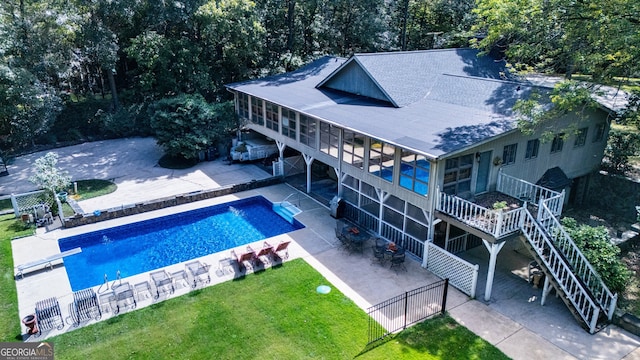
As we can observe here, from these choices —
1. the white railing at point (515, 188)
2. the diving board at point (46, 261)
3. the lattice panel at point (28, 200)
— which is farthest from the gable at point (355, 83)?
the lattice panel at point (28, 200)

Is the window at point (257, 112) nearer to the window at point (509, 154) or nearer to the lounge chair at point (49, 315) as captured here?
the window at point (509, 154)

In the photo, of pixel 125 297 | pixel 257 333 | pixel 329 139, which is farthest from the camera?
pixel 329 139

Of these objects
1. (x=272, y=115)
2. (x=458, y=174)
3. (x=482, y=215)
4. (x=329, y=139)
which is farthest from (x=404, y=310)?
(x=272, y=115)

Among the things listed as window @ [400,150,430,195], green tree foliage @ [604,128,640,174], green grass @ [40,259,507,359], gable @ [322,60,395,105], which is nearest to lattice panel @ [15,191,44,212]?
green grass @ [40,259,507,359]

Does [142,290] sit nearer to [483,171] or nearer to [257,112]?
[483,171]

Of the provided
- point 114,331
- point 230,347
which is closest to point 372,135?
point 230,347

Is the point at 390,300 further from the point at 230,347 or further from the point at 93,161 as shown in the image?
the point at 93,161
